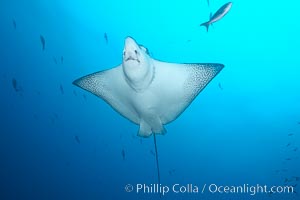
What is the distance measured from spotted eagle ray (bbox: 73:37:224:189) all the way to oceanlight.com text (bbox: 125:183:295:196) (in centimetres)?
114

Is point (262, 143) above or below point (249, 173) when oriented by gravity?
above

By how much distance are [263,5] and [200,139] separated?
1568 mm

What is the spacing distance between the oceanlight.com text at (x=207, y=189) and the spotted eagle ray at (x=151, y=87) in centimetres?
114

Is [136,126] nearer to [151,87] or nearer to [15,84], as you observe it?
[151,87]

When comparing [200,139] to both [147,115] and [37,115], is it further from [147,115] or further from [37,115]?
[37,115]

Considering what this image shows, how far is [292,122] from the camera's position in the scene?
108 inches

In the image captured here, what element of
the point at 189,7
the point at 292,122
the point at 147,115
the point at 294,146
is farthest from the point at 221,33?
the point at 294,146

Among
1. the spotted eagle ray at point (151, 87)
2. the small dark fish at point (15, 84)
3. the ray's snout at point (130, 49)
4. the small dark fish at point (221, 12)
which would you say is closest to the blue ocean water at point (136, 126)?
the small dark fish at point (15, 84)

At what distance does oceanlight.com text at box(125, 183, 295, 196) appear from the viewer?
3.04m

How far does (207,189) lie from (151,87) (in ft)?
5.50

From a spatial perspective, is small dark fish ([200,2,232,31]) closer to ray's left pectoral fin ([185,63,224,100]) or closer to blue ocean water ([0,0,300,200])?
blue ocean water ([0,0,300,200])

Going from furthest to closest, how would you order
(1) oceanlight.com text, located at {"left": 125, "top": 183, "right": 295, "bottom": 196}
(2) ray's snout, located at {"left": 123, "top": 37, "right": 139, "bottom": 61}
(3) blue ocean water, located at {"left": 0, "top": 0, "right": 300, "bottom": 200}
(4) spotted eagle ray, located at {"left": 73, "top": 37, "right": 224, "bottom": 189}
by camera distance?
(1) oceanlight.com text, located at {"left": 125, "top": 183, "right": 295, "bottom": 196} → (3) blue ocean water, located at {"left": 0, "top": 0, "right": 300, "bottom": 200} → (4) spotted eagle ray, located at {"left": 73, "top": 37, "right": 224, "bottom": 189} → (2) ray's snout, located at {"left": 123, "top": 37, "right": 139, "bottom": 61}

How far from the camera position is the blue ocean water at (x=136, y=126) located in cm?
240

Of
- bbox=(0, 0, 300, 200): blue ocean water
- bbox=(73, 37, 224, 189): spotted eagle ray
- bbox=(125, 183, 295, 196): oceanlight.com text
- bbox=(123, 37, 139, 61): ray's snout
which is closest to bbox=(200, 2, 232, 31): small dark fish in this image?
bbox=(0, 0, 300, 200): blue ocean water
